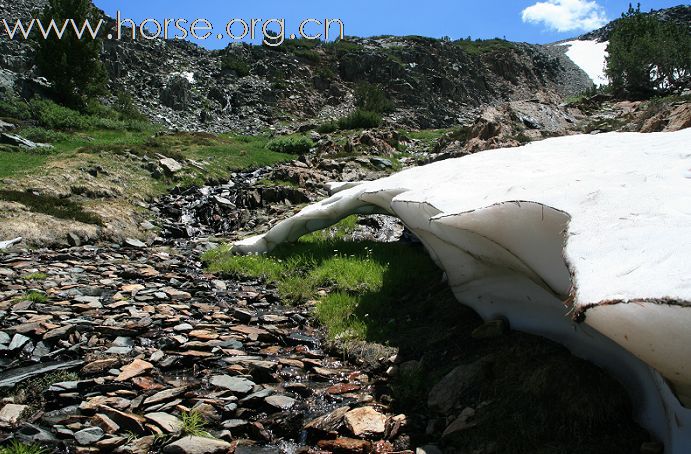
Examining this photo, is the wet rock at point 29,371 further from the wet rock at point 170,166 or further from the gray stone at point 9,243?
the wet rock at point 170,166

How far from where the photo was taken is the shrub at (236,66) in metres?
68.9

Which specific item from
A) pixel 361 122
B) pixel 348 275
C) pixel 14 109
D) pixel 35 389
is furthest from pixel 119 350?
pixel 361 122

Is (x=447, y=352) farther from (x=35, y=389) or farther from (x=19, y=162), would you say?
(x=19, y=162)

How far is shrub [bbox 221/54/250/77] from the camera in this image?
68.9 metres

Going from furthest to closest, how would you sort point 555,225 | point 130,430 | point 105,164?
point 105,164 → point 130,430 → point 555,225

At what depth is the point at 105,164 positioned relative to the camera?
18.1 m

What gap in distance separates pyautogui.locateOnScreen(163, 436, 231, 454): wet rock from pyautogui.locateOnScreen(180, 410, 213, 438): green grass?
0.10 metres

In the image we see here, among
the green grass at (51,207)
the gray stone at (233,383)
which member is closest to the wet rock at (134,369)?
the gray stone at (233,383)

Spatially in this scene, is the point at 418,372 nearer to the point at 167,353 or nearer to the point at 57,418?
the point at 167,353

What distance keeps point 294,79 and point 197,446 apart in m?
71.5

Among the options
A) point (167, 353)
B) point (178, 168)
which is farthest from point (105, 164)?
point (167, 353)

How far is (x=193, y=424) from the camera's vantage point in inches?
156

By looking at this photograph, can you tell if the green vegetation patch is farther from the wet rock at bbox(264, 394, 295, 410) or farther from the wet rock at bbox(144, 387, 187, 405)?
the wet rock at bbox(144, 387, 187, 405)

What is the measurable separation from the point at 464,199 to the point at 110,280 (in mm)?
6300
